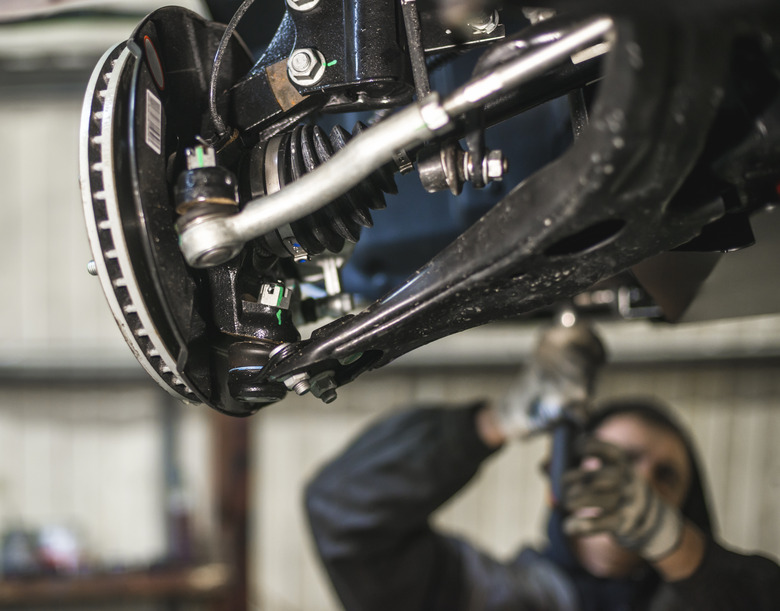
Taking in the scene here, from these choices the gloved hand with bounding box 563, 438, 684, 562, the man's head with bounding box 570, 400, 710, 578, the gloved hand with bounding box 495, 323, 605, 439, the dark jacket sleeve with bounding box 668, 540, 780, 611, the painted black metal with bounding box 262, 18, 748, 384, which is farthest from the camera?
the man's head with bounding box 570, 400, 710, 578

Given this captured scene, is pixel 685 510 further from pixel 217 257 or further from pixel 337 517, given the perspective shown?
pixel 217 257

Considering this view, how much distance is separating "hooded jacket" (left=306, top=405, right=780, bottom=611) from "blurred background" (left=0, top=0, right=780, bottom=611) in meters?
1.00

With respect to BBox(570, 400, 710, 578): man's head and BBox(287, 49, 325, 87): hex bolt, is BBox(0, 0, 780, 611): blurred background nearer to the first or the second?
BBox(570, 400, 710, 578): man's head

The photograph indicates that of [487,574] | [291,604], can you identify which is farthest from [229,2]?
[291,604]

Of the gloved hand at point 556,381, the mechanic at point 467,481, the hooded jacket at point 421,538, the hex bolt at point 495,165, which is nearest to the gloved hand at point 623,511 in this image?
the mechanic at point 467,481

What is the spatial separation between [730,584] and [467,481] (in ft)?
1.82

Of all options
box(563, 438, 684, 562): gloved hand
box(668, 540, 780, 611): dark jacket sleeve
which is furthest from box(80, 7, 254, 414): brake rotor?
→ box(563, 438, 684, 562): gloved hand

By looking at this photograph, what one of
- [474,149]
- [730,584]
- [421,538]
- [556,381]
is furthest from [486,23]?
[421,538]

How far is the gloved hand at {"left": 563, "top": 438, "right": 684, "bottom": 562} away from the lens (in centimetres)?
91

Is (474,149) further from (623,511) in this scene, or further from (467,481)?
(467,481)

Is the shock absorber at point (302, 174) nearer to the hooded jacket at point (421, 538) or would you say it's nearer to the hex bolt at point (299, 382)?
the hex bolt at point (299, 382)

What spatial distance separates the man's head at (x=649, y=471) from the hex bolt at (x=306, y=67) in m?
1.06

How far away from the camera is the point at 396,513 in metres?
1.17

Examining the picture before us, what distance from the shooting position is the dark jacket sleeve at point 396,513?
118cm
